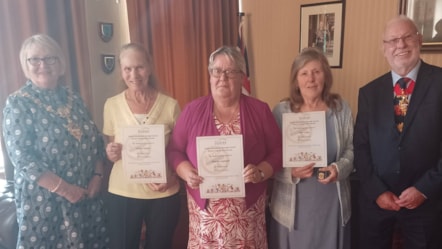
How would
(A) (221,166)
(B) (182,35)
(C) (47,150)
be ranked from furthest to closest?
(B) (182,35) < (C) (47,150) < (A) (221,166)

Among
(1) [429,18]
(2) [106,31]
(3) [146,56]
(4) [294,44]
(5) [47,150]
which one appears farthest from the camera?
(4) [294,44]

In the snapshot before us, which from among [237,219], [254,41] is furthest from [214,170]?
[254,41]

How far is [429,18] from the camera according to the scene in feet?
8.86

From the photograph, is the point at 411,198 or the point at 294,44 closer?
the point at 411,198

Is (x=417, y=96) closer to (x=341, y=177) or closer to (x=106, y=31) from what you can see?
(x=341, y=177)

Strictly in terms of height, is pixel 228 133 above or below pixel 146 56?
below

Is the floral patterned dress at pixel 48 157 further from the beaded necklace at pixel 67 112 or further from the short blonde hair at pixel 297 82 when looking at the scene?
the short blonde hair at pixel 297 82

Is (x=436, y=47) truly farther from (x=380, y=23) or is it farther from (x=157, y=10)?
(x=157, y=10)

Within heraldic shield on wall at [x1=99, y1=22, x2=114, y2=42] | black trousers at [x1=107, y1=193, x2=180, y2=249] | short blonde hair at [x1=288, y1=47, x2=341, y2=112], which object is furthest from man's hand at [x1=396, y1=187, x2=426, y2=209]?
heraldic shield on wall at [x1=99, y1=22, x2=114, y2=42]

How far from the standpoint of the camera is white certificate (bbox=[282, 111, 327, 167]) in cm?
167

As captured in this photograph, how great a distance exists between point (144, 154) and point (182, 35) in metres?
1.83

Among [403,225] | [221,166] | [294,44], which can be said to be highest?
[294,44]

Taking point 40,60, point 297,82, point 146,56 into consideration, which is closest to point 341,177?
point 297,82

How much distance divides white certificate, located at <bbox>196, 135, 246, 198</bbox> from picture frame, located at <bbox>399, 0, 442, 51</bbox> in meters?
2.18
